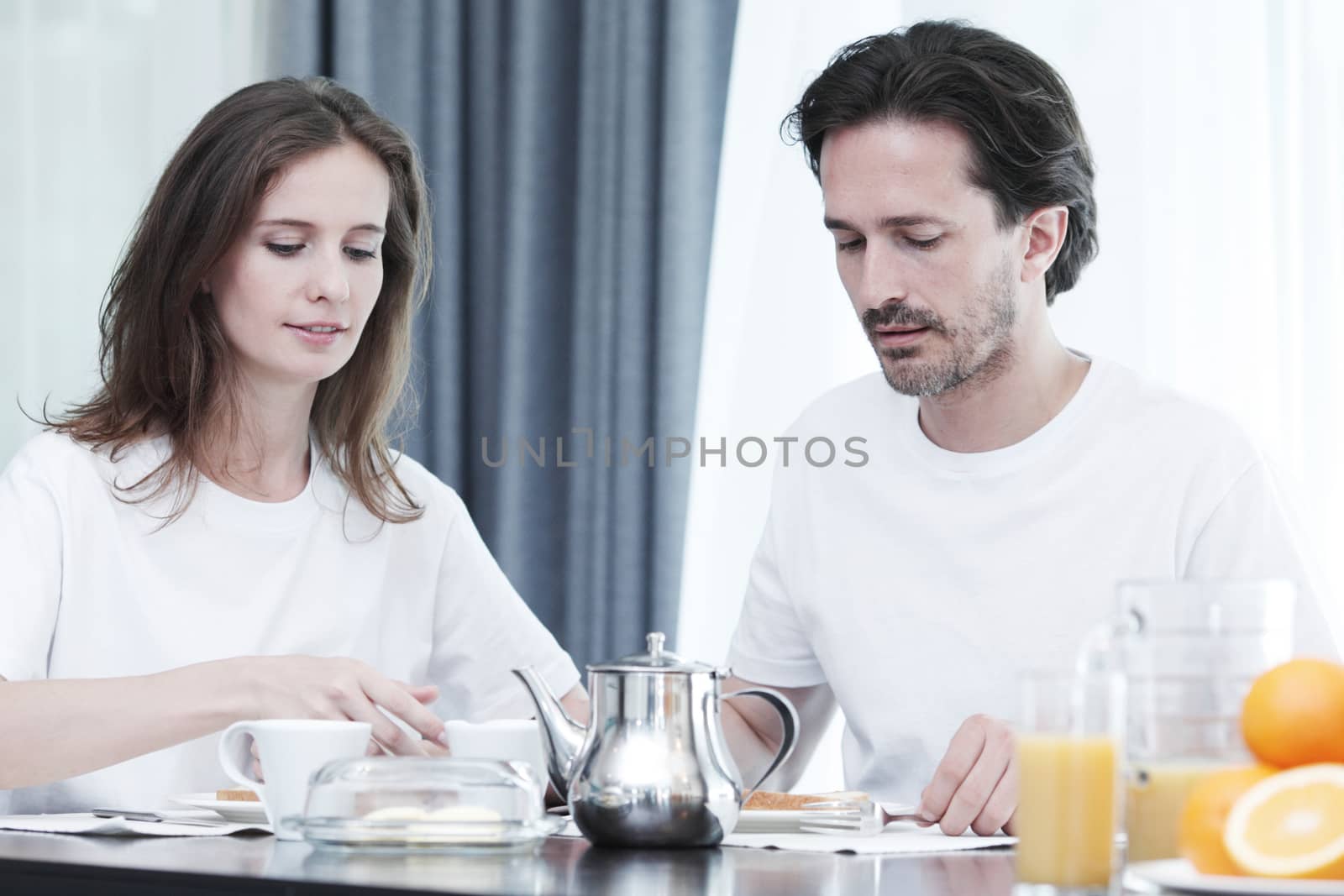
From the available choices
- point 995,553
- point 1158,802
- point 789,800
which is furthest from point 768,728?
point 1158,802

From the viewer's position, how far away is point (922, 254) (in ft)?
5.43

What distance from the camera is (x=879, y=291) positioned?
164 cm

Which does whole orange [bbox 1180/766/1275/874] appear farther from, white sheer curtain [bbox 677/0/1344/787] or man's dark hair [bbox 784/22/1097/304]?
white sheer curtain [bbox 677/0/1344/787]

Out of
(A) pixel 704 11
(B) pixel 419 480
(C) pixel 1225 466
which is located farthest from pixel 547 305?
(C) pixel 1225 466

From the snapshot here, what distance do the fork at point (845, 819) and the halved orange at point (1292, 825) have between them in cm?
46

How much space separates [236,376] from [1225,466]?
1128 mm

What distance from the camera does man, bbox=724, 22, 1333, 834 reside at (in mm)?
1565

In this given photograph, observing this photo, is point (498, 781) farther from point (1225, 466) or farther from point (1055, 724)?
point (1225, 466)

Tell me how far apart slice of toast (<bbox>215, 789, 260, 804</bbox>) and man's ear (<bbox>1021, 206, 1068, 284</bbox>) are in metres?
1.07

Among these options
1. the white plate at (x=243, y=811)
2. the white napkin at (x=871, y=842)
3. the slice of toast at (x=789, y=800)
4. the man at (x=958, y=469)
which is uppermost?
the man at (x=958, y=469)

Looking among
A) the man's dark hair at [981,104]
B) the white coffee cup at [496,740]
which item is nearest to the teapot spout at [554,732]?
the white coffee cup at [496,740]

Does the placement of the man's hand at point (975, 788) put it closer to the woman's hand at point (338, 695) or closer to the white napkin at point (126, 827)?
the woman's hand at point (338, 695)

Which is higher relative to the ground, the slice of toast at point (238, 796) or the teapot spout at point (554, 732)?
the teapot spout at point (554, 732)

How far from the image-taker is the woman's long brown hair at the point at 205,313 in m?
1.61
